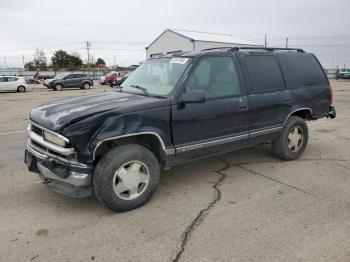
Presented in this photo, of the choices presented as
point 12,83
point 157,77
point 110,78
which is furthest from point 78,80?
point 157,77

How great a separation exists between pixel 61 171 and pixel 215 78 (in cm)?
240

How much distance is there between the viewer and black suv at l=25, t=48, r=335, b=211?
3736 mm

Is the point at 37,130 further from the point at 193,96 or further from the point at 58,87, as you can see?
the point at 58,87

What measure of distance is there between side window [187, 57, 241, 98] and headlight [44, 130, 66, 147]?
1.73m

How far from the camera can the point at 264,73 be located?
17.5 ft

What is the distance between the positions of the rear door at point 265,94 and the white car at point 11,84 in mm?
27124

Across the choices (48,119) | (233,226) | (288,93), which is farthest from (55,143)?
(288,93)

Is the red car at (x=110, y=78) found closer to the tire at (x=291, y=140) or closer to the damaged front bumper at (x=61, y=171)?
the tire at (x=291, y=140)

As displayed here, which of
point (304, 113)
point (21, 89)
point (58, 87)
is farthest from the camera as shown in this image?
point (58, 87)

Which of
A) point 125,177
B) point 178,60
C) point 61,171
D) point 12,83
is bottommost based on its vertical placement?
point 125,177

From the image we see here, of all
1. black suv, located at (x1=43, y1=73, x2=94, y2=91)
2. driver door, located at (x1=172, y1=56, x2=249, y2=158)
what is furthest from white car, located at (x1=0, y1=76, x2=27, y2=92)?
driver door, located at (x1=172, y1=56, x2=249, y2=158)

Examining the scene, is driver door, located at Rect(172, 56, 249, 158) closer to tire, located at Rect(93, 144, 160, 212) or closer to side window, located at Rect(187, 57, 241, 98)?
side window, located at Rect(187, 57, 241, 98)

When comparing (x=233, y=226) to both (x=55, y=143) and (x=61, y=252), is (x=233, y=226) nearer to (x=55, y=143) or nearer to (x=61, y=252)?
(x=61, y=252)

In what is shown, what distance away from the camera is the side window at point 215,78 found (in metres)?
4.54
